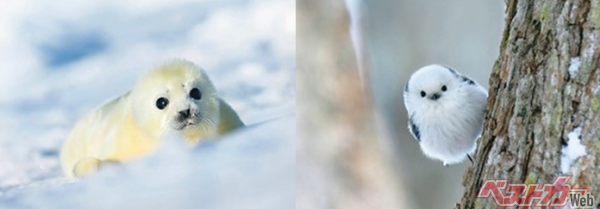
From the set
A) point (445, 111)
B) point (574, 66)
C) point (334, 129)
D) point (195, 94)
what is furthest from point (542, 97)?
point (334, 129)

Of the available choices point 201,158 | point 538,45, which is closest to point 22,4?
point 201,158

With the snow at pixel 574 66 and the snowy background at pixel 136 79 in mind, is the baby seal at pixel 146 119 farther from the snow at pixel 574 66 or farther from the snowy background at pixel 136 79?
the snow at pixel 574 66

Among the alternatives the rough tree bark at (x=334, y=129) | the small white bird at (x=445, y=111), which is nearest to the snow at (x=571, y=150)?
the small white bird at (x=445, y=111)

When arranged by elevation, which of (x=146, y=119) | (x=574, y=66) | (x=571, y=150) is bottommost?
(x=571, y=150)

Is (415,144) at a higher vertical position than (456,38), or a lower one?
lower

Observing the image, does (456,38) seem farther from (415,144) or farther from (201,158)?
(201,158)

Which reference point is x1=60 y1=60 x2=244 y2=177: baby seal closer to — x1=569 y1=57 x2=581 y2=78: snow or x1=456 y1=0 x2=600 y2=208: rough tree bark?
x1=456 y1=0 x2=600 y2=208: rough tree bark

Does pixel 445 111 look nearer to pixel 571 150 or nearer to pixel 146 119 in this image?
pixel 571 150
